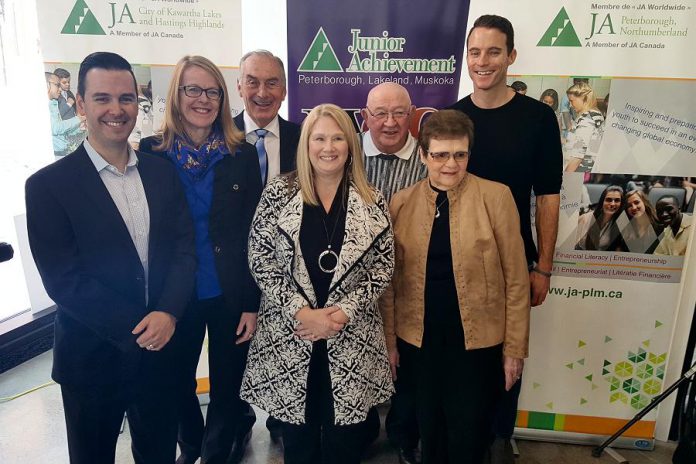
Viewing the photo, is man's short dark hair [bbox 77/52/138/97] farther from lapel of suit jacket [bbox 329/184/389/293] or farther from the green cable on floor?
the green cable on floor

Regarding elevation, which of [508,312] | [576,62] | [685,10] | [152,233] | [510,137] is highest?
[685,10]

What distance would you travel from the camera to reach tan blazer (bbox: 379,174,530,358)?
5.84ft

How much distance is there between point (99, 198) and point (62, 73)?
1.29 meters

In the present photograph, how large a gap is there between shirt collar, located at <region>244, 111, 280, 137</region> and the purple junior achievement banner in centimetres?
39

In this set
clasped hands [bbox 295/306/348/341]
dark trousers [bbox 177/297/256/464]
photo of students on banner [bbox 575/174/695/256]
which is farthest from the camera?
photo of students on banner [bbox 575/174/695/256]

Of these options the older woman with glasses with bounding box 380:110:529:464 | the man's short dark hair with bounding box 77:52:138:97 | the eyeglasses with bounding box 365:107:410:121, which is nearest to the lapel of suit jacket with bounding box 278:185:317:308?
the older woman with glasses with bounding box 380:110:529:464

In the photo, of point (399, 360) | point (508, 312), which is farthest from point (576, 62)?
point (399, 360)

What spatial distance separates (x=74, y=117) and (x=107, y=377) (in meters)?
1.52

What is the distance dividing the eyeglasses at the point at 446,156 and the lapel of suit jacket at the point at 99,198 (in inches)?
44.1

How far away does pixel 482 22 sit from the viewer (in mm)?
2064

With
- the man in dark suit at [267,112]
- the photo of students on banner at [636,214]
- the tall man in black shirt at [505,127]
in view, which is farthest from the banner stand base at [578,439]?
the man in dark suit at [267,112]

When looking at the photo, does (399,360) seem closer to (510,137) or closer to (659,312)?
(510,137)

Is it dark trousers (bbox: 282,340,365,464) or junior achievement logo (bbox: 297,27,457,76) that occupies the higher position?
junior achievement logo (bbox: 297,27,457,76)

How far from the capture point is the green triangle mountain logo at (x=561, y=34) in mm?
2285
